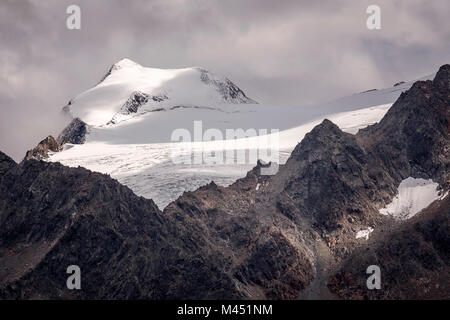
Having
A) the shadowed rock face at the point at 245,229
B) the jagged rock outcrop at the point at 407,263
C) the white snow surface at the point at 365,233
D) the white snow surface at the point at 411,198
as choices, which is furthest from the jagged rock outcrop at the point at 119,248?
the white snow surface at the point at 411,198

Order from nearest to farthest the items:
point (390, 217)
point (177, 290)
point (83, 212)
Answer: point (177, 290) → point (83, 212) → point (390, 217)

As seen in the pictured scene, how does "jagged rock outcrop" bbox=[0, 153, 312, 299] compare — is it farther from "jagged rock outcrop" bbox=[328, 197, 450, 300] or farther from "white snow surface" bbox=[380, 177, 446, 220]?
"white snow surface" bbox=[380, 177, 446, 220]

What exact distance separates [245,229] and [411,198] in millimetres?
34194

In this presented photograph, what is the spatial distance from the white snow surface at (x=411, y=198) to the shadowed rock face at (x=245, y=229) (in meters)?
1.93

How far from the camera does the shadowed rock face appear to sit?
141 m

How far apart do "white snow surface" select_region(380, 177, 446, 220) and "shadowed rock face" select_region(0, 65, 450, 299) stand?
1.93 meters

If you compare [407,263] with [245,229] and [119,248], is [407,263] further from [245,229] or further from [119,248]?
[119,248]

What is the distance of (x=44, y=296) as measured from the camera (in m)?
135

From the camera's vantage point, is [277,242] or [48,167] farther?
[48,167]

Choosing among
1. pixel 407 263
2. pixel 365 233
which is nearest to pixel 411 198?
pixel 365 233

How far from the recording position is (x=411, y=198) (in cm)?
16775
